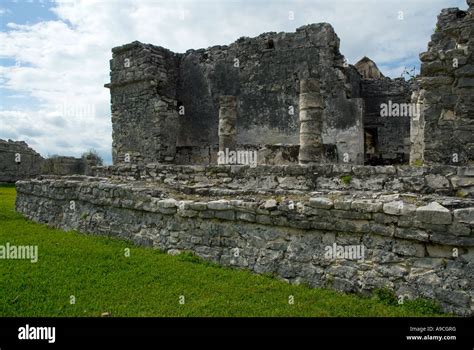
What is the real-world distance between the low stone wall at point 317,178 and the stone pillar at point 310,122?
3036 mm

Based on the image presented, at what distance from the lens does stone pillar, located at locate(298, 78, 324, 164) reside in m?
10.7

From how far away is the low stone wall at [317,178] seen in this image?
19.9 feet

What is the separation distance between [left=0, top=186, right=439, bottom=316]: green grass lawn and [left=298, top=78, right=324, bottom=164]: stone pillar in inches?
230

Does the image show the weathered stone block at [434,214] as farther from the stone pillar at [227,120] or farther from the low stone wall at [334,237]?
the stone pillar at [227,120]

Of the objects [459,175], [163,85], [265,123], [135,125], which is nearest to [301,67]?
[265,123]

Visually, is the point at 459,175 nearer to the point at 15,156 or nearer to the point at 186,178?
the point at 186,178

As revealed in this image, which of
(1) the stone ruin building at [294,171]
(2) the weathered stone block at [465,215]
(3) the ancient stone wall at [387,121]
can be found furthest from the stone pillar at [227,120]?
(2) the weathered stone block at [465,215]

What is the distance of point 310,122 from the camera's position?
35.5 feet

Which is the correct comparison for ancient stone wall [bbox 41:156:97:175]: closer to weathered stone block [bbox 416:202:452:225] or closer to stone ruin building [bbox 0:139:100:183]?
stone ruin building [bbox 0:139:100:183]

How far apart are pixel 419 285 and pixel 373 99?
1314cm

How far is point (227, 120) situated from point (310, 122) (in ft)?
9.59

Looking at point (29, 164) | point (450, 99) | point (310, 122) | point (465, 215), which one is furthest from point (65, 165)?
point (465, 215)

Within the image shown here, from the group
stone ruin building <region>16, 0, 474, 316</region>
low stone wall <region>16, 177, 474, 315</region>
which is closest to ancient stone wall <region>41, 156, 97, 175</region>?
stone ruin building <region>16, 0, 474, 316</region>

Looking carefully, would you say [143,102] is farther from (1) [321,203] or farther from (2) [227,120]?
(1) [321,203]
